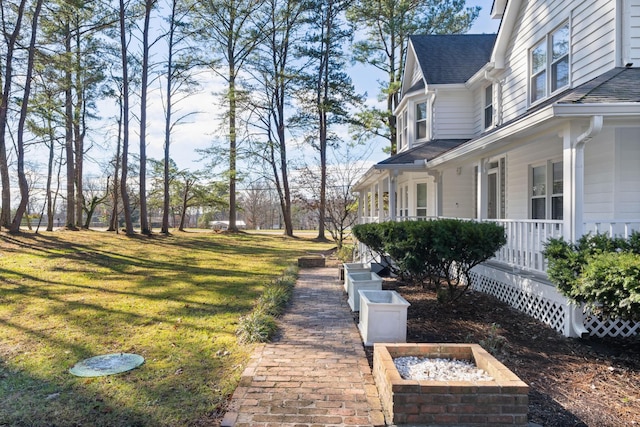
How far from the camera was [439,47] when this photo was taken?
14.5m

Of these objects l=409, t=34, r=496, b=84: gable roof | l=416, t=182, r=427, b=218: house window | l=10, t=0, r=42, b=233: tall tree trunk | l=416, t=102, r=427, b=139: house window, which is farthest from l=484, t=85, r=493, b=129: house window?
l=10, t=0, r=42, b=233: tall tree trunk

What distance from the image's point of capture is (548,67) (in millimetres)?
8383

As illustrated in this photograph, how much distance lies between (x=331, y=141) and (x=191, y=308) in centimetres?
1935

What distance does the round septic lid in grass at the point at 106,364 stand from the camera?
13.7ft

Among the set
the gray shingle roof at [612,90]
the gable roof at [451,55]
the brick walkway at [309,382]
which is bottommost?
the brick walkway at [309,382]

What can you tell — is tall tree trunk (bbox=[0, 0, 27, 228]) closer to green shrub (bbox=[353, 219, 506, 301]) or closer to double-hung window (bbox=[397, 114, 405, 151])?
double-hung window (bbox=[397, 114, 405, 151])

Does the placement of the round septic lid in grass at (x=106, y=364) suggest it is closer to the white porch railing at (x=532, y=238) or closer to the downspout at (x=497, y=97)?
the white porch railing at (x=532, y=238)

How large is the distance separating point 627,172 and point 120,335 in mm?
7985

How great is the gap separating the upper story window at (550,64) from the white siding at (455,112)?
3703 mm

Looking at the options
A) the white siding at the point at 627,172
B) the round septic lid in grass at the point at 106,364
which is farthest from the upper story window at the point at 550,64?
the round septic lid in grass at the point at 106,364

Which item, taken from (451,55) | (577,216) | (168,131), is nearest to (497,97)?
(451,55)

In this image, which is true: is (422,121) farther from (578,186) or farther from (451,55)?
(578,186)

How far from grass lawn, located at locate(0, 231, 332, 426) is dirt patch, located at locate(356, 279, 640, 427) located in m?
2.77

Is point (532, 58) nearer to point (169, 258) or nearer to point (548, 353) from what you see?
point (548, 353)
